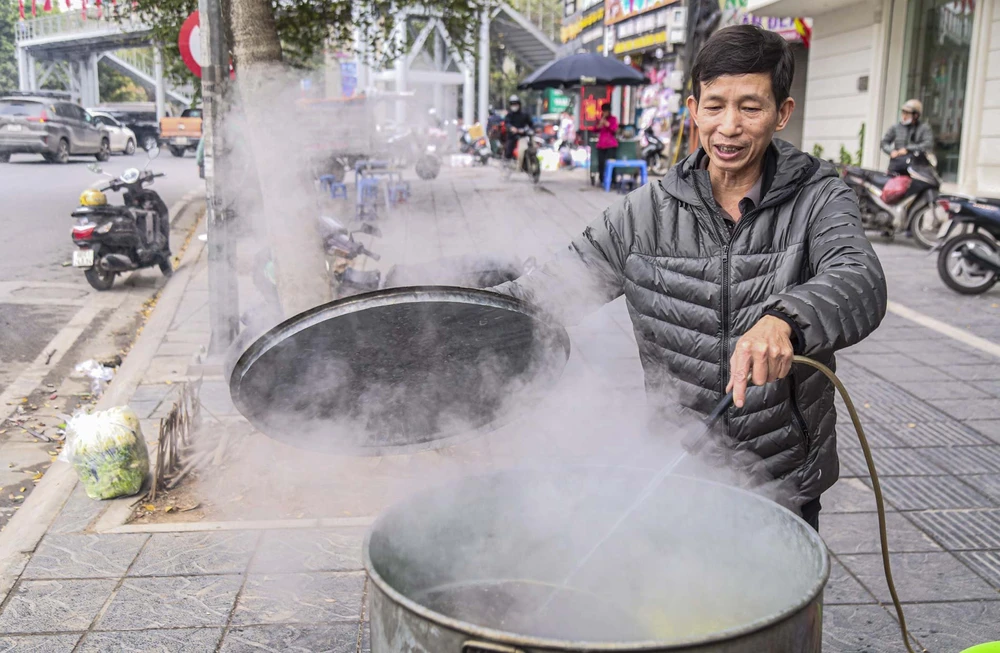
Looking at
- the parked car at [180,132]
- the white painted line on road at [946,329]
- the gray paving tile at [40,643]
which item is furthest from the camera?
the parked car at [180,132]

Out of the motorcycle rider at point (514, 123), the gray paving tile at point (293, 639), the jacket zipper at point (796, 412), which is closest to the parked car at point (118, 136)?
the motorcycle rider at point (514, 123)

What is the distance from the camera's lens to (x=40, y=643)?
9.11 feet

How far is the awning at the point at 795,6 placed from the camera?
49.4ft

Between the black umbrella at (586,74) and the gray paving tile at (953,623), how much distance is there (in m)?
16.1

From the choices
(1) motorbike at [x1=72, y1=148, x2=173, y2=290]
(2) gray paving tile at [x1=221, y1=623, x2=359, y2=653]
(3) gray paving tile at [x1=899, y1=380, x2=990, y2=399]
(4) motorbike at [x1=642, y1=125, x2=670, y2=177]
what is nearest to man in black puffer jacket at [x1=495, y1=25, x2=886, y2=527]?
(2) gray paving tile at [x1=221, y1=623, x2=359, y2=653]

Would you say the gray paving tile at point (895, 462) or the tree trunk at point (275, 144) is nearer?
the gray paving tile at point (895, 462)

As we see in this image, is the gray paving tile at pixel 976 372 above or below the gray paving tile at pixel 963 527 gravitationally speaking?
above

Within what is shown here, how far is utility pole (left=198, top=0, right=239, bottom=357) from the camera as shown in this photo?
5.40 m

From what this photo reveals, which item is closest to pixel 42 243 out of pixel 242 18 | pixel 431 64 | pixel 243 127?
pixel 243 127

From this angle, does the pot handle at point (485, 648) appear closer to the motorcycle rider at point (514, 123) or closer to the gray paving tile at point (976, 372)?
the gray paving tile at point (976, 372)

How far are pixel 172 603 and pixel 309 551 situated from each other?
0.58 m

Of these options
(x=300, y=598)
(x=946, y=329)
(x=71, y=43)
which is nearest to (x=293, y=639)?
(x=300, y=598)

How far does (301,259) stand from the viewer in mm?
4730

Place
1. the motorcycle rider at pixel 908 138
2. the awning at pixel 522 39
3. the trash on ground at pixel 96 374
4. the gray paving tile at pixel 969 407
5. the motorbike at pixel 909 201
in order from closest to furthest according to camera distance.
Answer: the gray paving tile at pixel 969 407
the trash on ground at pixel 96 374
the motorbike at pixel 909 201
the motorcycle rider at pixel 908 138
the awning at pixel 522 39
